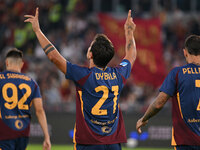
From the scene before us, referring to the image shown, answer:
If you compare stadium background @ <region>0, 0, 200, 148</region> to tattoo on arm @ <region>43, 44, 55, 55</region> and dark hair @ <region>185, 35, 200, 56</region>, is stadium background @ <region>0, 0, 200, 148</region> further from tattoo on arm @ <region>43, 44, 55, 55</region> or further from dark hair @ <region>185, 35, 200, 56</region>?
tattoo on arm @ <region>43, 44, 55, 55</region>

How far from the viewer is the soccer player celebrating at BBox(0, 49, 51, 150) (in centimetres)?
724

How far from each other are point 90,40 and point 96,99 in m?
11.8

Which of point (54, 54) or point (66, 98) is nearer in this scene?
point (54, 54)

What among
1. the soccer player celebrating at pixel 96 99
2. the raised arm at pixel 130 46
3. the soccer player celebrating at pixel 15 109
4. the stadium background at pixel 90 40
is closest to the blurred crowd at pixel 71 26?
the stadium background at pixel 90 40

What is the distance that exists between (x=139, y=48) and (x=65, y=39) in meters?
3.12

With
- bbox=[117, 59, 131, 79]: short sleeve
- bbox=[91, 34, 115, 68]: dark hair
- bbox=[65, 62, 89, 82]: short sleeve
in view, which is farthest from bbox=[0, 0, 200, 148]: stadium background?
bbox=[65, 62, 89, 82]: short sleeve

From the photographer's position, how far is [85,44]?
17781mm

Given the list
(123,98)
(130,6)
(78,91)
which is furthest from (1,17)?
(78,91)

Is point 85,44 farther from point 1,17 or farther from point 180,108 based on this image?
point 180,108

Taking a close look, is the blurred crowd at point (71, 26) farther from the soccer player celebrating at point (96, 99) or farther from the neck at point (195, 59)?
the soccer player celebrating at point (96, 99)

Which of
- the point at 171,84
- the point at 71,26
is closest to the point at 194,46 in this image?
the point at 171,84

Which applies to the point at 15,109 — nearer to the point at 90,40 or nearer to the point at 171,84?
the point at 171,84

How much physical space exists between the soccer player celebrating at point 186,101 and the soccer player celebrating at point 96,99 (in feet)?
2.48

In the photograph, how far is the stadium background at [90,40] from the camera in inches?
586
